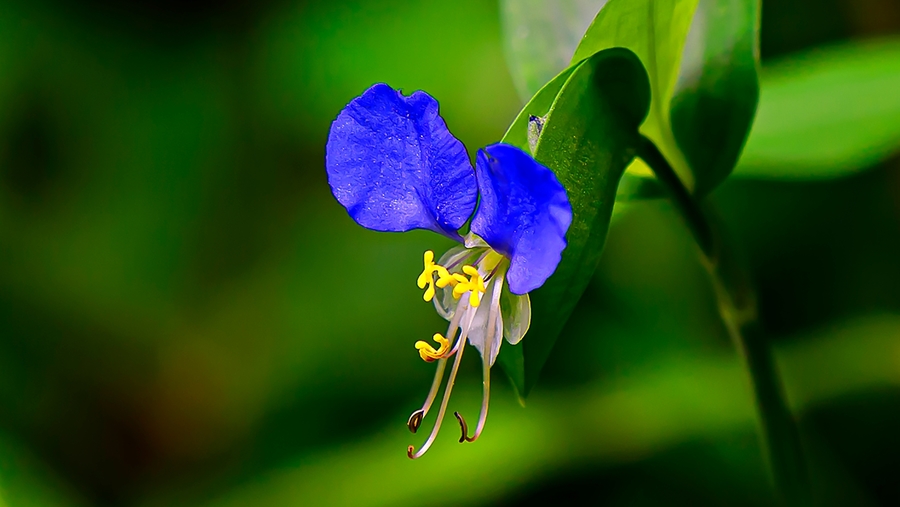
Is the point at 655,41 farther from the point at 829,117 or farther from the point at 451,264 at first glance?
the point at 829,117

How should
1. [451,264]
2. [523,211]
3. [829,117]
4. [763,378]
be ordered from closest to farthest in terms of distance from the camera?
[523,211] → [451,264] → [763,378] → [829,117]

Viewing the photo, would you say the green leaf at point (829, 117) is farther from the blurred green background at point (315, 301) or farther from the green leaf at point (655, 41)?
the green leaf at point (655, 41)

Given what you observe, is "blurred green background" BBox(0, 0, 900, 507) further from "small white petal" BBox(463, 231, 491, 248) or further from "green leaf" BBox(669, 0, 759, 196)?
"small white petal" BBox(463, 231, 491, 248)

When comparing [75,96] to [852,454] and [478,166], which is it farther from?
[852,454]

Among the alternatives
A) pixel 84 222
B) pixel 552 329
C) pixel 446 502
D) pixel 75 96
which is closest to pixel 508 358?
pixel 552 329

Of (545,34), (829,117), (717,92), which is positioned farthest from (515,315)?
(829,117)

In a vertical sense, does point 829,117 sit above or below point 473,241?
below

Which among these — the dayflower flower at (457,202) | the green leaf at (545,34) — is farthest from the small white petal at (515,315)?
the green leaf at (545,34)
